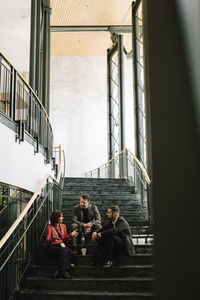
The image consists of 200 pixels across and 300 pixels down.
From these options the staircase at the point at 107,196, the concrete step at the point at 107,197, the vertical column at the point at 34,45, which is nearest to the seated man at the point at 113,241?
the staircase at the point at 107,196

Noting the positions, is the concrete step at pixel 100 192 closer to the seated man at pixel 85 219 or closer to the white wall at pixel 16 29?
the seated man at pixel 85 219

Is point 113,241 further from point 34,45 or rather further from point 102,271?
point 34,45

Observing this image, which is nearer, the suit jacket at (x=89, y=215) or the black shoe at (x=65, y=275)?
the black shoe at (x=65, y=275)

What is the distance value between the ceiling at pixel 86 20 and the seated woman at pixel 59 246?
12383 mm

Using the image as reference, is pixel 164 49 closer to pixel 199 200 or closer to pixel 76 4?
pixel 199 200

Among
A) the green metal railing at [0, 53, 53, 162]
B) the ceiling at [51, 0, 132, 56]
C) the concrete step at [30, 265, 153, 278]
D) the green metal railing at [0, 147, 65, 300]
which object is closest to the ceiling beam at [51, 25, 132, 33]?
the ceiling at [51, 0, 132, 56]

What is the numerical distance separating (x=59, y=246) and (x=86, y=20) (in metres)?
14.2

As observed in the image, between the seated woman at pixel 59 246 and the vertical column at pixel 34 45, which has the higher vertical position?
the vertical column at pixel 34 45

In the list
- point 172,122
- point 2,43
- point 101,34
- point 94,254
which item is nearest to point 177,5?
point 172,122

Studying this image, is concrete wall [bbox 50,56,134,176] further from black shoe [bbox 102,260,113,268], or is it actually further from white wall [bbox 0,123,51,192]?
black shoe [bbox 102,260,113,268]

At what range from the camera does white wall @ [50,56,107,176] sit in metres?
20.7

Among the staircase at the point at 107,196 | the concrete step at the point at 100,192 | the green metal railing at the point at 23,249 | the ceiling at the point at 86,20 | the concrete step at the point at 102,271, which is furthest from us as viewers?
the ceiling at the point at 86,20

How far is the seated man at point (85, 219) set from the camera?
7602mm

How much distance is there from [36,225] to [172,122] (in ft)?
22.5
